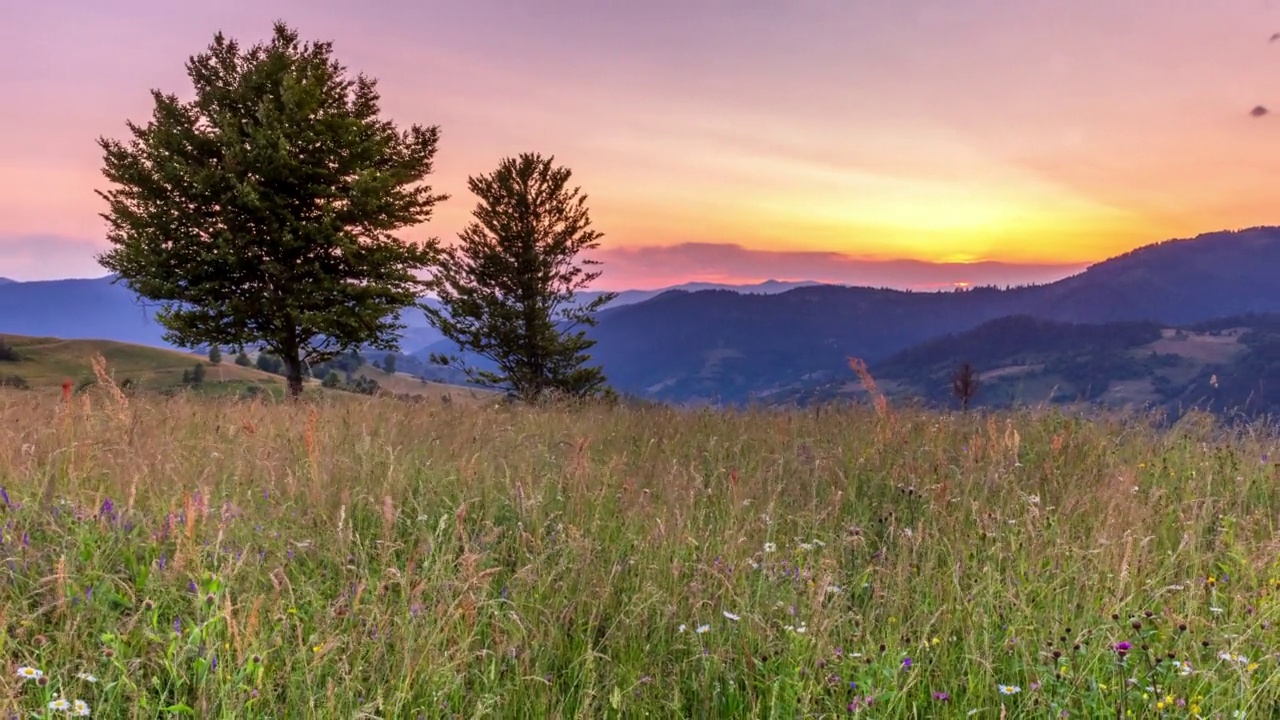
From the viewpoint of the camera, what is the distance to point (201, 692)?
7.57 feet

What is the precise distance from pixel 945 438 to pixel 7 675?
24.2 feet

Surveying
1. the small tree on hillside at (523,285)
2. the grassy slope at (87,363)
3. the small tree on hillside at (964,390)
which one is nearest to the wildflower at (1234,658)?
the small tree on hillside at (964,390)

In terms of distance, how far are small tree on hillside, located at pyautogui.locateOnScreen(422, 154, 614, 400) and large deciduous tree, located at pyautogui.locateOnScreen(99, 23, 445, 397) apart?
38.3ft

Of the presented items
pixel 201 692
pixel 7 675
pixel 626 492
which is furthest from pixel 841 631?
pixel 7 675

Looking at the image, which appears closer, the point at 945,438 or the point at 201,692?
the point at 201,692

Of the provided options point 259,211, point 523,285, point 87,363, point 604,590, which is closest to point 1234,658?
point 604,590

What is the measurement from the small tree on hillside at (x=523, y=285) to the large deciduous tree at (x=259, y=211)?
38.3ft

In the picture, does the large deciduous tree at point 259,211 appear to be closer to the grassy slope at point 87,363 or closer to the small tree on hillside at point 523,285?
the small tree on hillside at point 523,285

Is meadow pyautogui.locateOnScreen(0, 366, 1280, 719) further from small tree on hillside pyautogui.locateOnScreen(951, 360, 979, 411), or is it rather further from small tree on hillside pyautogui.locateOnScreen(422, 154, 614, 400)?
small tree on hillside pyautogui.locateOnScreen(422, 154, 614, 400)

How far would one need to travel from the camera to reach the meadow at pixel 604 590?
104 inches

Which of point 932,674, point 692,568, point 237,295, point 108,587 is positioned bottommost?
point 932,674

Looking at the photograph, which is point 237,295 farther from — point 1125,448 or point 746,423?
point 1125,448

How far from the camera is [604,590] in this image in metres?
3.34

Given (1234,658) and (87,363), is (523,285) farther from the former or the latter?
(87,363)
